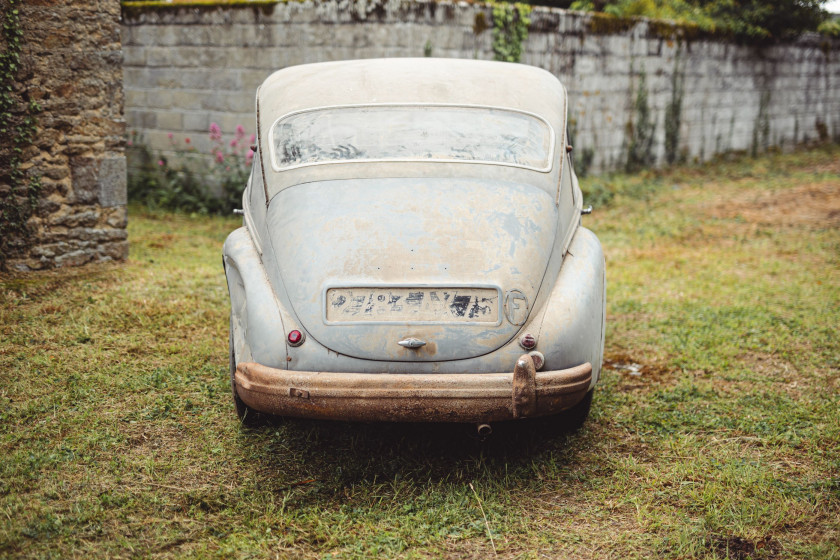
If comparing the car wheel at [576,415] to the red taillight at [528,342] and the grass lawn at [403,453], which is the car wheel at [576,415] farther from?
the red taillight at [528,342]

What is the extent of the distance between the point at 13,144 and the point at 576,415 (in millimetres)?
4786

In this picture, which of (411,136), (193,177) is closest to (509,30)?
(193,177)

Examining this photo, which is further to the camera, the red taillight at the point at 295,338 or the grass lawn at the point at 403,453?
the red taillight at the point at 295,338

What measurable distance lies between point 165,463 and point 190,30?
761 cm

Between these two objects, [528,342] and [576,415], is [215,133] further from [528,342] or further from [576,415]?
[528,342]

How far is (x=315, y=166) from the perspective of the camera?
400 centimetres

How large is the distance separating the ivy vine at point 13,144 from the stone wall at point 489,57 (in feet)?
11.9

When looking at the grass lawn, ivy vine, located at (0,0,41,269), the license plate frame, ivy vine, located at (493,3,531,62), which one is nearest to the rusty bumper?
the license plate frame

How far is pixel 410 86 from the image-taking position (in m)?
4.32

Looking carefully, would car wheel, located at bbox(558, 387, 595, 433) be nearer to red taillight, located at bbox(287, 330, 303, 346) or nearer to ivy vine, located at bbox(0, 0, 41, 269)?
red taillight, located at bbox(287, 330, 303, 346)

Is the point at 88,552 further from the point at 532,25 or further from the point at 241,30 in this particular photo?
the point at 532,25

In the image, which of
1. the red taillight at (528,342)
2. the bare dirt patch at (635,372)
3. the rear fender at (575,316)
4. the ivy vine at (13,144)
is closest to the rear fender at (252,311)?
the red taillight at (528,342)

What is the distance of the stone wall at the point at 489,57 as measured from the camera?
9234mm

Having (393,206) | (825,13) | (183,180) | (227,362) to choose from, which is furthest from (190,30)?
(825,13)
